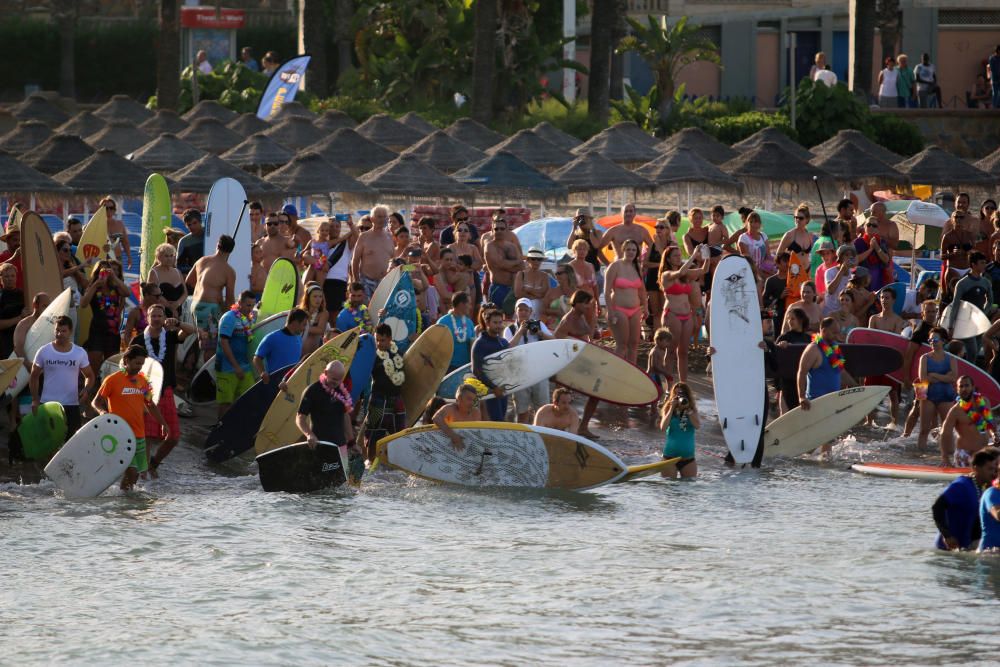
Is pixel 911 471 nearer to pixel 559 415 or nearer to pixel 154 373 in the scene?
pixel 559 415

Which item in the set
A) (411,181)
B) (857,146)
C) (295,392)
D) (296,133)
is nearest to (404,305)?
(295,392)

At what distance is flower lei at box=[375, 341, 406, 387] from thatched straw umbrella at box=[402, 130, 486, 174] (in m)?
11.1

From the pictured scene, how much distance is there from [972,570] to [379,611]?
4253 mm

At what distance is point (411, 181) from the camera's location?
75.2ft

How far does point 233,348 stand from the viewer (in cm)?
1499

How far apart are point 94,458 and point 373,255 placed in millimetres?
4820

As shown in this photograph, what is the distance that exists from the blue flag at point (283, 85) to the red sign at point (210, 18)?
10414mm

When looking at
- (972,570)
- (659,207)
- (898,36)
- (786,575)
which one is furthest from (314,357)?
(898,36)

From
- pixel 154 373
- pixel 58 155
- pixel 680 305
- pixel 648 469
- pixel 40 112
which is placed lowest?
pixel 648 469

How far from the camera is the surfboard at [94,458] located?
1285 cm

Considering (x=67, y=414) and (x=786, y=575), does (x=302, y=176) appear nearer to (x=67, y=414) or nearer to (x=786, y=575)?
(x=67, y=414)

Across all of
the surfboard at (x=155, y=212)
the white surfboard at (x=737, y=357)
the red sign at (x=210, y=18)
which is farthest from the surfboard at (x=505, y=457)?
the red sign at (x=210, y=18)

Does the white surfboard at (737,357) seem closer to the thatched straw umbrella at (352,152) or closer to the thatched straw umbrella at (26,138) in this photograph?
the thatched straw umbrella at (352,152)

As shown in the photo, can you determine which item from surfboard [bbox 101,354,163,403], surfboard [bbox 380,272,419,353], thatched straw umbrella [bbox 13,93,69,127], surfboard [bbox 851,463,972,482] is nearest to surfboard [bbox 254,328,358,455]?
surfboard [bbox 101,354,163,403]
